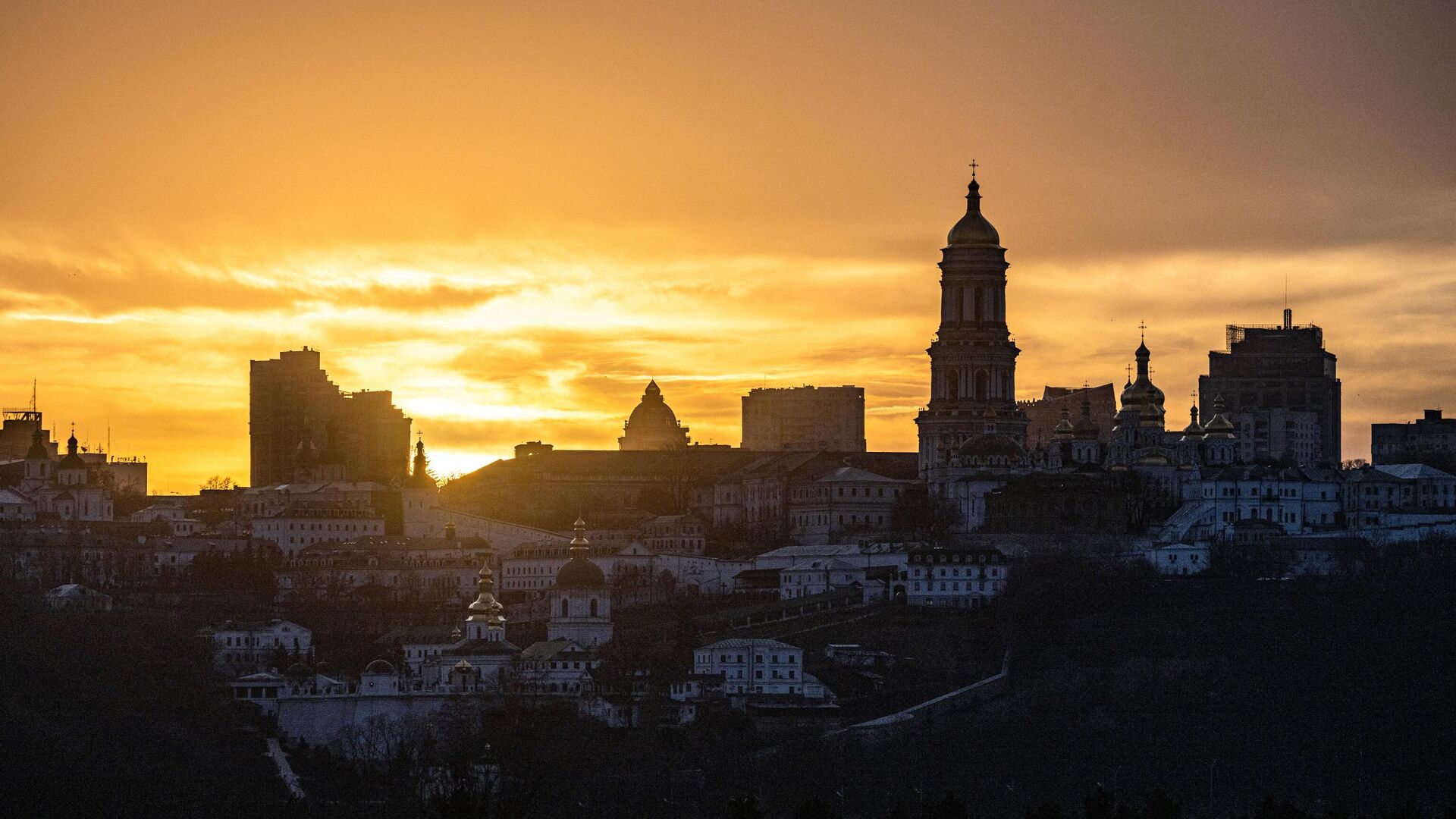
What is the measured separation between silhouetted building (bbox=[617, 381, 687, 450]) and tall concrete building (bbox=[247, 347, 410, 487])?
14430 mm

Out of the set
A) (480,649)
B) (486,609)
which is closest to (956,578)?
(486,609)

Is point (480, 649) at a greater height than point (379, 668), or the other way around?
point (480, 649)

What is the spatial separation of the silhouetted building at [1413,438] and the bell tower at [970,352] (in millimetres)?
24918

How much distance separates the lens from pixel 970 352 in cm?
15638

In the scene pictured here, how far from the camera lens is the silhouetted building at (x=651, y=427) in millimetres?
195625

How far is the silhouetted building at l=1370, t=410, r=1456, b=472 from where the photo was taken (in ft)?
577

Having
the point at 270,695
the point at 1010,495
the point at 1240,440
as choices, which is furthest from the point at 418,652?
the point at 1240,440

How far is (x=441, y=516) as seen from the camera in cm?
16050

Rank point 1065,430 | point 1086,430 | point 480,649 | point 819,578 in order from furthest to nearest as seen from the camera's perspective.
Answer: point 1065,430
point 1086,430
point 819,578
point 480,649

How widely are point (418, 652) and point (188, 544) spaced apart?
88.6 ft

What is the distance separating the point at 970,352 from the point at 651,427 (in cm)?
4299

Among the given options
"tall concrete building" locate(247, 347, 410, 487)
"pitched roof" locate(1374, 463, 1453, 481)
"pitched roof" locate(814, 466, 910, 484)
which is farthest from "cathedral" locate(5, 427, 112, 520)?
"pitched roof" locate(1374, 463, 1453, 481)

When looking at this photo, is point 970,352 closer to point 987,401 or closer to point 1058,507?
point 987,401

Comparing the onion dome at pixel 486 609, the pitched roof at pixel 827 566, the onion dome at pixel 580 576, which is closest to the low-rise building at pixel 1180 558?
the pitched roof at pixel 827 566
